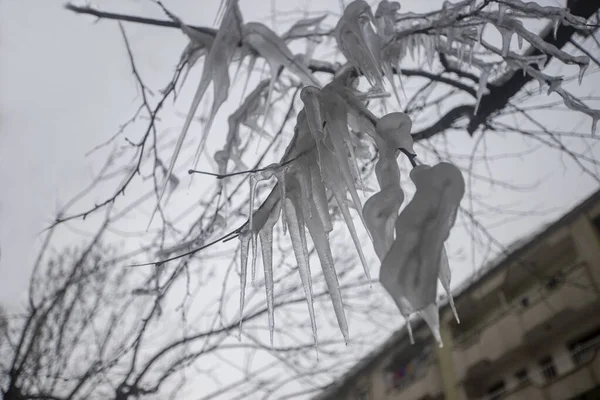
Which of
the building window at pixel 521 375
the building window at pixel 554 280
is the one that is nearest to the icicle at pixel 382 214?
the building window at pixel 554 280

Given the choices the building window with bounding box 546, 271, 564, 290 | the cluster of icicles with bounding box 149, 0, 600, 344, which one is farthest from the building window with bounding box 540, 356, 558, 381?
the cluster of icicles with bounding box 149, 0, 600, 344

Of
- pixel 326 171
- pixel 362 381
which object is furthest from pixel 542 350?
pixel 326 171

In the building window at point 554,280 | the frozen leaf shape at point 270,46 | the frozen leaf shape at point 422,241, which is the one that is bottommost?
the frozen leaf shape at point 422,241

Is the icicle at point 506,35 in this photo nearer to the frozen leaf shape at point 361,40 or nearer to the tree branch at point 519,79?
the tree branch at point 519,79

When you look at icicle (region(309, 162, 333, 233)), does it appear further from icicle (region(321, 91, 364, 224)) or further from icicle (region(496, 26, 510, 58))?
icicle (region(496, 26, 510, 58))

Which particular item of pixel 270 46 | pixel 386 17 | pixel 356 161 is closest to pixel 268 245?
pixel 356 161

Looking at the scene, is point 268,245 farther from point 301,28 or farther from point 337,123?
point 301,28

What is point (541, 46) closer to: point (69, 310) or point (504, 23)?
point (504, 23)

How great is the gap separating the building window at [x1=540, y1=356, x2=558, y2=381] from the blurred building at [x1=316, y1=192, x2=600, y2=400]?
0.9 inches

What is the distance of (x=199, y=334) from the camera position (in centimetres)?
427

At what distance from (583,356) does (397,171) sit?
10.7 meters

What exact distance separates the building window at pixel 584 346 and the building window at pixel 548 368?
566 millimetres

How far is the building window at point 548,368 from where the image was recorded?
396 inches

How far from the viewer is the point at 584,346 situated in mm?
9516
